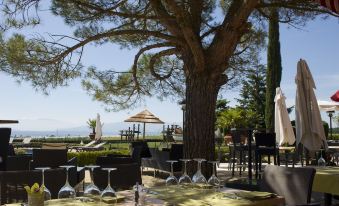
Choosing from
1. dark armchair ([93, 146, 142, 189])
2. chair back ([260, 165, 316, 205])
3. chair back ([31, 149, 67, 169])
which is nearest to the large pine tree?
chair back ([31, 149, 67, 169])

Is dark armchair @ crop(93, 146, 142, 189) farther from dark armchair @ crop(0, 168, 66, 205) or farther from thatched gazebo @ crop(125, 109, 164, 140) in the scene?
thatched gazebo @ crop(125, 109, 164, 140)

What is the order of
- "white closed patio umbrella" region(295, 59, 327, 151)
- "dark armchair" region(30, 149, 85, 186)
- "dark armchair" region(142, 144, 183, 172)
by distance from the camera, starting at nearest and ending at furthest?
1. "dark armchair" region(30, 149, 85, 186)
2. "white closed patio umbrella" region(295, 59, 327, 151)
3. "dark armchair" region(142, 144, 183, 172)

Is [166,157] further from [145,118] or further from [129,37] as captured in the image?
[145,118]

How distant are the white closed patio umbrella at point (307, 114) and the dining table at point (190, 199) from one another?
3.54 m

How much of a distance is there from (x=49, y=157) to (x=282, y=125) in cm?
502

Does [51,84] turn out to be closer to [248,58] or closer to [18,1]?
[18,1]

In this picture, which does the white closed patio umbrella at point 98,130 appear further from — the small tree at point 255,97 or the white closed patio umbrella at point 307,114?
the small tree at point 255,97

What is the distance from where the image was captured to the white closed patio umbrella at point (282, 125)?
28.4 ft

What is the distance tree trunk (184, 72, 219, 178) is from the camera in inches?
231

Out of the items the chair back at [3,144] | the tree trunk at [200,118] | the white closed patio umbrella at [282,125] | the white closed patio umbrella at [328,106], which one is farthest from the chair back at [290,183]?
the white closed patio umbrella at [328,106]

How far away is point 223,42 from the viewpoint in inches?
223

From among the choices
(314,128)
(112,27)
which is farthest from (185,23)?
(314,128)

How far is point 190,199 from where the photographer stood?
242 cm

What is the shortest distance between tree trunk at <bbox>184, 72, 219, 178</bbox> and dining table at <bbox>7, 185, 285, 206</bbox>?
10.6 feet
